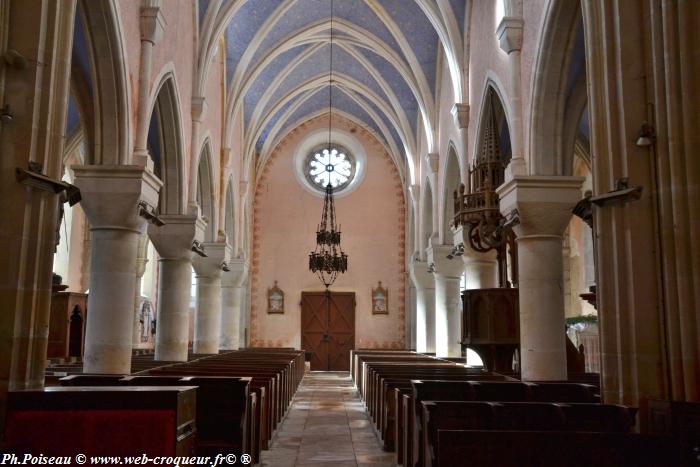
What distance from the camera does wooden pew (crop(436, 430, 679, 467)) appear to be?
399 centimetres

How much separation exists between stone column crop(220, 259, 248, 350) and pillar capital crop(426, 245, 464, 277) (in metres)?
6.78

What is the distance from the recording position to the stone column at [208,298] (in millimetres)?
18328

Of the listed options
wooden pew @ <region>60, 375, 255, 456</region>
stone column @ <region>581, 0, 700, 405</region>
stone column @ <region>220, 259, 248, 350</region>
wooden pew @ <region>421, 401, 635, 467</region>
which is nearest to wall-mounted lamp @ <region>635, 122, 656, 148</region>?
stone column @ <region>581, 0, 700, 405</region>

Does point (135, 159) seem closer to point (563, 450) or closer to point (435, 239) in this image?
point (563, 450)

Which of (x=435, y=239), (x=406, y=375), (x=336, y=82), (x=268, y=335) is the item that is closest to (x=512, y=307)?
(x=406, y=375)

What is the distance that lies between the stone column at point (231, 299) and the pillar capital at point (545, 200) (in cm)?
1363

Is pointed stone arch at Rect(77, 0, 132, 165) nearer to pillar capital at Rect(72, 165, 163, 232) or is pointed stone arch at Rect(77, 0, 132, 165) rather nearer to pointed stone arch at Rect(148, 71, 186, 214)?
pillar capital at Rect(72, 165, 163, 232)

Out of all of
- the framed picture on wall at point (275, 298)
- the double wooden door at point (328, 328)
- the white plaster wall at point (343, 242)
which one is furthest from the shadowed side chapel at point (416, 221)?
the double wooden door at point (328, 328)

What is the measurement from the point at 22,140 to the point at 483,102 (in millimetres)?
9585

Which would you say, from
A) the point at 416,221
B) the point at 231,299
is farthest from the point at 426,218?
the point at 231,299

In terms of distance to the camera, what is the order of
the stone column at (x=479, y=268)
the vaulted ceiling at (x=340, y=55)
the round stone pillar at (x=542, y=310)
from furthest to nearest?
the vaulted ceiling at (x=340, y=55)
the stone column at (x=479, y=268)
the round stone pillar at (x=542, y=310)

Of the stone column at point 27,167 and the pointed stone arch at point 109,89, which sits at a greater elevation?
the pointed stone arch at point 109,89

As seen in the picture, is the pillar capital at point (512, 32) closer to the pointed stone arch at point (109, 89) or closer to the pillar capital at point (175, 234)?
the pointed stone arch at point (109, 89)

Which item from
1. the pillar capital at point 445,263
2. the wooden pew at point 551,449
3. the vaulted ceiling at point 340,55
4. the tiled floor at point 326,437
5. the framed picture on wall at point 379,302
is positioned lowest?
the tiled floor at point 326,437
